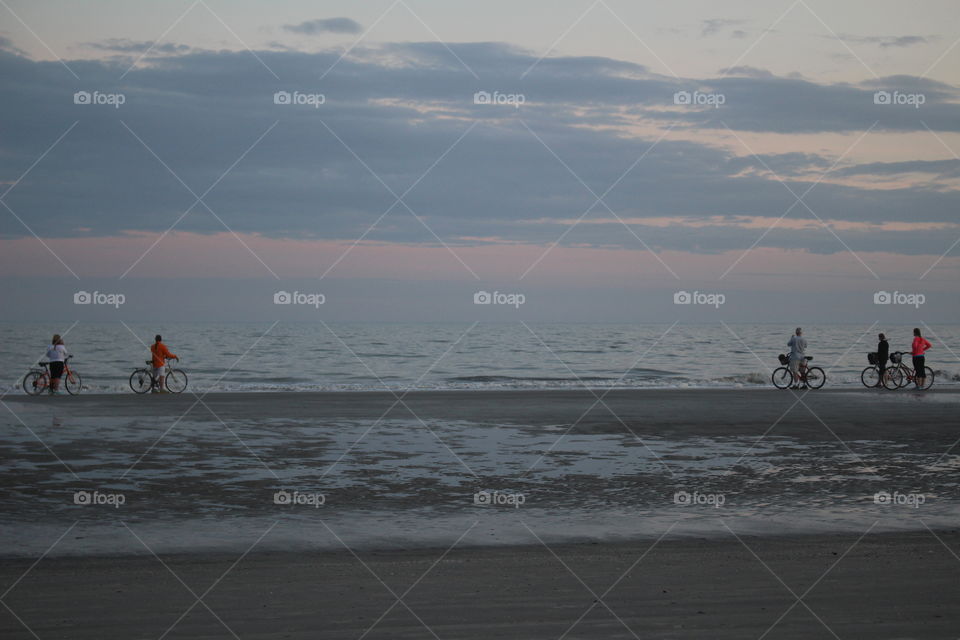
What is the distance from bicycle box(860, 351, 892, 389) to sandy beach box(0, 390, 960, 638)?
1401 cm

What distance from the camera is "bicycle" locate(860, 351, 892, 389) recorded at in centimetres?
3441

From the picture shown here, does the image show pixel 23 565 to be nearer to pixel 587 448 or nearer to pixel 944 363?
pixel 587 448

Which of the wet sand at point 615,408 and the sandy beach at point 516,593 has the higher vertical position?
the wet sand at point 615,408

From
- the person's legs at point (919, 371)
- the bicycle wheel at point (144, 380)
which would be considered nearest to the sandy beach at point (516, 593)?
the bicycle wheel at point (144, 380)

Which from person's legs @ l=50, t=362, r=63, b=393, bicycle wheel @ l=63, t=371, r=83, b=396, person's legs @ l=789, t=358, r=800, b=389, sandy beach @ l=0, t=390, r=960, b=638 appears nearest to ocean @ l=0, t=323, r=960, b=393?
bicycle wheel @ l=63, t=371, r=83, b=396

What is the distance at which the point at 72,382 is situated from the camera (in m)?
32.1

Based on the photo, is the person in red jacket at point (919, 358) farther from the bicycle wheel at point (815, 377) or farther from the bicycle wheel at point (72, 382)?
the bicycle wheel at point (72, 382)

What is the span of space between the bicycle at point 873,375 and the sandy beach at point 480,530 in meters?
14.0

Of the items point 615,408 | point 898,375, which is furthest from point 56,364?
point 898,375

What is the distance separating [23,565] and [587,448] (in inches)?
422

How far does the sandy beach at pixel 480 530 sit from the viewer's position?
6598 millimetres

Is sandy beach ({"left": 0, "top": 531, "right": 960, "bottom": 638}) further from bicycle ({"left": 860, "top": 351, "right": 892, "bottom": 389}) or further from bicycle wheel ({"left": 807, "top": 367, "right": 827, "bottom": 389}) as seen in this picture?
bicycle ({"left": 860, "top": 351, "right": 892, "bottom": 389})

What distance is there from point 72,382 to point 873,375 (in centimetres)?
2857

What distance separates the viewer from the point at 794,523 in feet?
33.7
